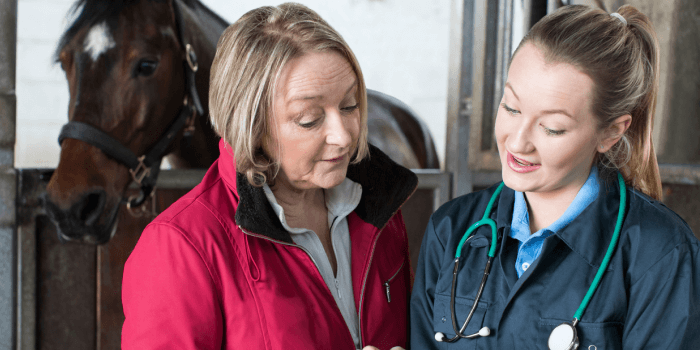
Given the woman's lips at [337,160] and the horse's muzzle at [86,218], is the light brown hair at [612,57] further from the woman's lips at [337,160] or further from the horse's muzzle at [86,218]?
the horse's muzzle at [86,218]

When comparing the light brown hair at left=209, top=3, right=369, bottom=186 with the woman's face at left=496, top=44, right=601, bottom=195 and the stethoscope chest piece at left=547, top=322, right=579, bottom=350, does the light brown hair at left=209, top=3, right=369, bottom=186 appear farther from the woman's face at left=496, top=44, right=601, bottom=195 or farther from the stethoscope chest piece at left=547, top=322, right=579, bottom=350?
the stethoscope chest piece at left=547, top=322, right=579, bottom=350

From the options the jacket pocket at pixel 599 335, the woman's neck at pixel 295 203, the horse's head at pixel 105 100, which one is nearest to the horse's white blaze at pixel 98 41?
the horse's head at pixel 105 100

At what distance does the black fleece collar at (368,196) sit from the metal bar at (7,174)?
3.61 feet

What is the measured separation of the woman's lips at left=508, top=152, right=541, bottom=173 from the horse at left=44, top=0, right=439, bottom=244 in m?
1.29

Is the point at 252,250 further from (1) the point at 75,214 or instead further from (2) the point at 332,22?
(2) the point at 332,22

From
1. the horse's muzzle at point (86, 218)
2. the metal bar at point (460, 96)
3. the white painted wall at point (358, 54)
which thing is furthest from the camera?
the metal bar at point (460, 96)

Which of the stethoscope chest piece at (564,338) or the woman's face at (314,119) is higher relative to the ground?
the woman's face at (314,119)

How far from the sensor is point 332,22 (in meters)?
2.44

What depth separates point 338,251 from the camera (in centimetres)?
121

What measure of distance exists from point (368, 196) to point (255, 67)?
0.45m

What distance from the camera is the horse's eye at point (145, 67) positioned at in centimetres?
177

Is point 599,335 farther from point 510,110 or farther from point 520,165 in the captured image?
point 510,110

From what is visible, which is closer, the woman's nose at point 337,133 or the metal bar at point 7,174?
the woman's nose at point 337,133

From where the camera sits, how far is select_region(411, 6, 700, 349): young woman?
0.88 m
